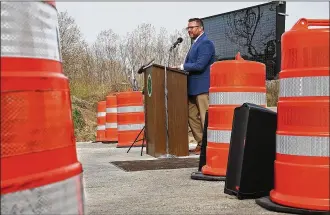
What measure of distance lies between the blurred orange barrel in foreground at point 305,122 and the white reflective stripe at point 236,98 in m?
1.79

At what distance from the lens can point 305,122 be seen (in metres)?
3.98

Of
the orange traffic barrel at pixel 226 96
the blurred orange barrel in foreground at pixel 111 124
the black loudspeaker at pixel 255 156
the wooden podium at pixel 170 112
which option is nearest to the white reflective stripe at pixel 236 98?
the orange traffic barrel at pixel 226 96

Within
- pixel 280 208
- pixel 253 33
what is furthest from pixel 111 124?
pixel 280 208

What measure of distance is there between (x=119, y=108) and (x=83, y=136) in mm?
7781

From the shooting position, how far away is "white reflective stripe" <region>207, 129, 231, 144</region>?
19.4 ft

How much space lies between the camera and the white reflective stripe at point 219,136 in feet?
19.4

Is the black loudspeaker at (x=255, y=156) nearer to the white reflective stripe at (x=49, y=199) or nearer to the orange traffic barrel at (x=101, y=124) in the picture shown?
the white reflective stripe at (x=49, y=199)

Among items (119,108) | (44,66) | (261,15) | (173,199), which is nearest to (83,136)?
(119,108)

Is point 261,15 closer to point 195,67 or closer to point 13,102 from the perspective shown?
point 195,67

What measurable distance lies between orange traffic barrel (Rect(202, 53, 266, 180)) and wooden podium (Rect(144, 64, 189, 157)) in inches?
109

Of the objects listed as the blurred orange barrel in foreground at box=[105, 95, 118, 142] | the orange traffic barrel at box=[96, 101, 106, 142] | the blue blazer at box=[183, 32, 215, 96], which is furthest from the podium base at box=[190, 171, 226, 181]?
the orange traffic barrel at box=[96, 101, 106, 142]

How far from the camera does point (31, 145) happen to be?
6.73ft

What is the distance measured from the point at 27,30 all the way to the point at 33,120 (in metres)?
0.33

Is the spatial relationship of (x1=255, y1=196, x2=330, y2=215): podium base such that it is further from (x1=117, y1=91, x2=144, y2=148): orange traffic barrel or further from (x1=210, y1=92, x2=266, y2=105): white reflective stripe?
(x1=117, y1=91, x2=144, y2=148): orange traffic barrel
